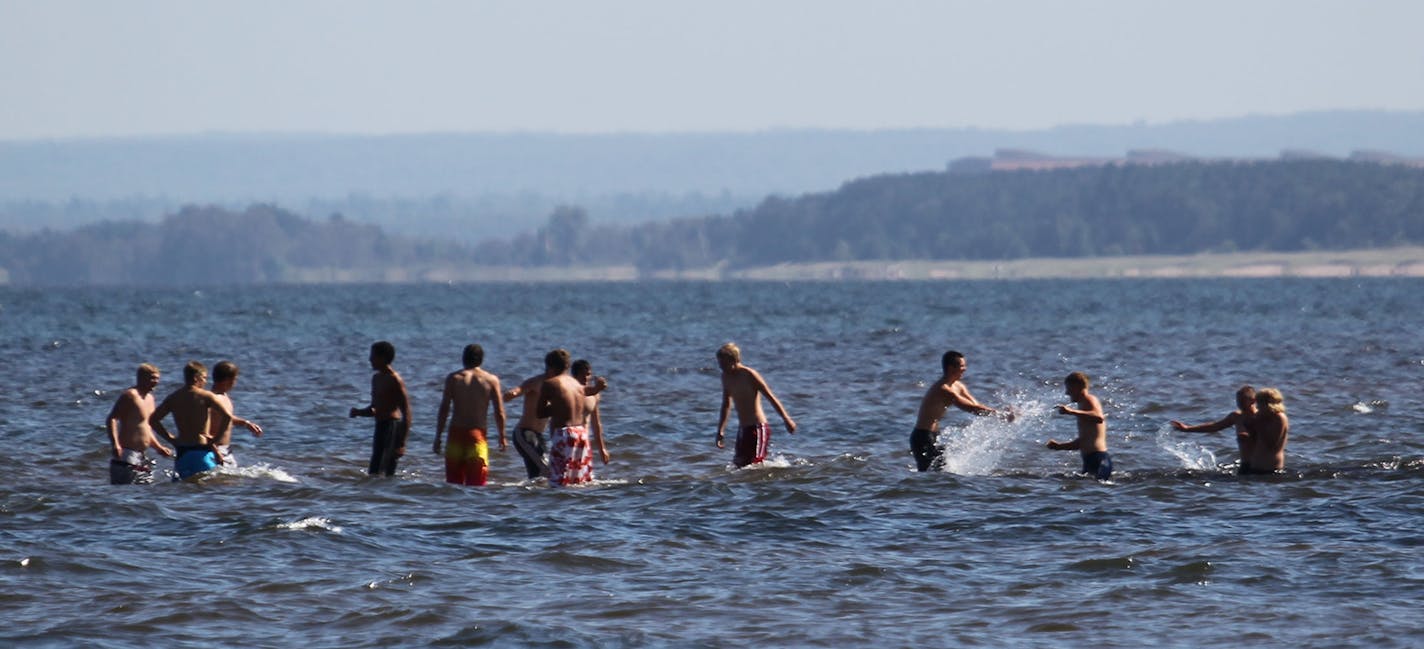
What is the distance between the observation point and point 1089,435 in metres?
19.0

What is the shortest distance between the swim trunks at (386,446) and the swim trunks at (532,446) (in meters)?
1.13

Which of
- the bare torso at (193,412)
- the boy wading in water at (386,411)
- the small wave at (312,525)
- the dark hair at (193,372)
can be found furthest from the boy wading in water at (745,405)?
the dark hair at (193,372)

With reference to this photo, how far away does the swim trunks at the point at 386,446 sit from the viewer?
18.6 m

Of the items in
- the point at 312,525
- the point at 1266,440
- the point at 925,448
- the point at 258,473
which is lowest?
the point at 258,473

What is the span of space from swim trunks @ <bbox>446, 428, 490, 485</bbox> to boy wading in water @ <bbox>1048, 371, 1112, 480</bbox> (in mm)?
5457

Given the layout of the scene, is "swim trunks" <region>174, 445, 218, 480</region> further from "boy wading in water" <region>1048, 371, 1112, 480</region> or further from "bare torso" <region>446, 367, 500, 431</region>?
"boy wading in water" <region>1048, 371, 1112, 480</region>

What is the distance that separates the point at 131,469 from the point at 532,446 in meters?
3.76

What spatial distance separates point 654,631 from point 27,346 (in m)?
51.1

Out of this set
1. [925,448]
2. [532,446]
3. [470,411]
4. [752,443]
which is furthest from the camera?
[752,443]

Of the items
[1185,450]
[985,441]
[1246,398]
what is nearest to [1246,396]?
[1246,398]

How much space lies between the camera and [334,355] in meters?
52.4

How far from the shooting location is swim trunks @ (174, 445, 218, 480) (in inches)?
694

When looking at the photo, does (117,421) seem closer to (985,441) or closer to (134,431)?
(134,431)

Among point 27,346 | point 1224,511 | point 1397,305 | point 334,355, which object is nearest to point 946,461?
point 1224,511
